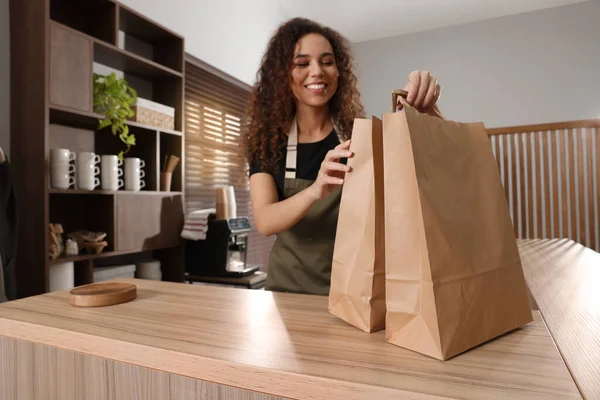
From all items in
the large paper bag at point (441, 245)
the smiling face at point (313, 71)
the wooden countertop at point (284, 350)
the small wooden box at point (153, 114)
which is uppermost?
the small wooden box at point (153, 114)

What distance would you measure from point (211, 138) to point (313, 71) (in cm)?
225

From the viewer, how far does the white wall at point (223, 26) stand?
2.88 metres

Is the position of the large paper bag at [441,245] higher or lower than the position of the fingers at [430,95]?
lower

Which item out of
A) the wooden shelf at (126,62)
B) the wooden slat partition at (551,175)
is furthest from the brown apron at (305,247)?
the wooden slat partition at (551,175)

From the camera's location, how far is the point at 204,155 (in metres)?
3.32

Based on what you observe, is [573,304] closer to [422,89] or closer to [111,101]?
[422,89]

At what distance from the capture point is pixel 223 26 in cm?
351

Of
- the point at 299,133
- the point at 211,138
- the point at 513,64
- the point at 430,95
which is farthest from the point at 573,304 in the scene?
the point at 513,64

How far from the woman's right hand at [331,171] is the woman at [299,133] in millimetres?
407

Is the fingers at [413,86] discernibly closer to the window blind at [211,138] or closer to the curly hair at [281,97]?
the curly hair at [281,97]

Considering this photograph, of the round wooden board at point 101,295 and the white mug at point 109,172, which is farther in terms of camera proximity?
the white mug at point 109,172

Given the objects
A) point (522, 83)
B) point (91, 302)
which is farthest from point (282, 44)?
point (522, 83)

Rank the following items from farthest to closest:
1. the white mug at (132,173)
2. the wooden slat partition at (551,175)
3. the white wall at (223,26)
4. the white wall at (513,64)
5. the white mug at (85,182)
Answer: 1. the white wall at (513,64)
2. the wooden slat partition at (551,175)
3. the white wall at (223,26)
4. the white mug at (132,173)
5. the white mug at (85,182)

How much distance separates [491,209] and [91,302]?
26.0 inches
